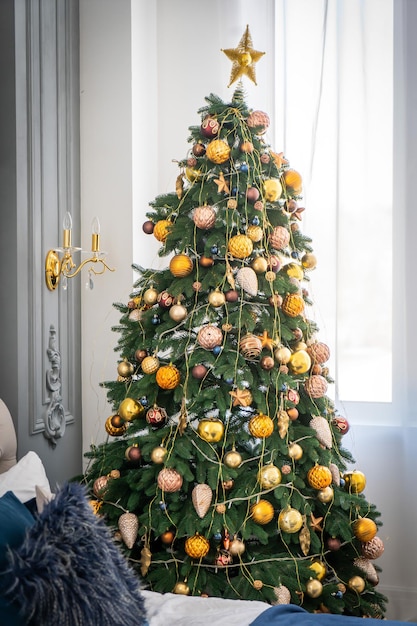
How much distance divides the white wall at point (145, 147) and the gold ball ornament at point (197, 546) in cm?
105

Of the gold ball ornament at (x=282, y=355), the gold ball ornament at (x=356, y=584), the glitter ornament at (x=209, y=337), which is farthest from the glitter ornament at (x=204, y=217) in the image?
the gold ball ornament at (x=356, y=584)

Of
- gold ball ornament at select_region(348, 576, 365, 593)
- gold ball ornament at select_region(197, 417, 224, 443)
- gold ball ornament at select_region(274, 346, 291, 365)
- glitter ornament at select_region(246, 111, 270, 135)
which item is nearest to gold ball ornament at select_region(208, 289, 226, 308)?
gold ball ornament at select_region(274, 346, 291, 365)

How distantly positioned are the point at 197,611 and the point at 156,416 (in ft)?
2.12

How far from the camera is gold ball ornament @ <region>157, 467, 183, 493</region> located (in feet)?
6.60

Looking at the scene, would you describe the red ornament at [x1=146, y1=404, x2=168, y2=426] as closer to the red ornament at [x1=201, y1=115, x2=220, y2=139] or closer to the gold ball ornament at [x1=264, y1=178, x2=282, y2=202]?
the gold ball ornament at [x1=264, y1=178, x2=282, y2=202]

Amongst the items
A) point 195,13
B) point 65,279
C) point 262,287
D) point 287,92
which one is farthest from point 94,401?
point 195,13

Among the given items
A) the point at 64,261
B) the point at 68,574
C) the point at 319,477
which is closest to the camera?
the point at 68,574

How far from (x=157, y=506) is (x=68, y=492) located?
82 cm

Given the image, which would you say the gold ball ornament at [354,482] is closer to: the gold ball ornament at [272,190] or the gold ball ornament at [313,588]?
the gold ball ornament at [313,588]

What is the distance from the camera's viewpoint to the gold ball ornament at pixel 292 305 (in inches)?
86.0

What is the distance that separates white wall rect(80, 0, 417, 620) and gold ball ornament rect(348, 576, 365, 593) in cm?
69

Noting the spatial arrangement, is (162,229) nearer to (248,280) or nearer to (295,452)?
(248,280)

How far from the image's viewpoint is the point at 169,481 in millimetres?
2012

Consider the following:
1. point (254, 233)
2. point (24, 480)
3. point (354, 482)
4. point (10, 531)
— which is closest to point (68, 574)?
point (10, 531)
